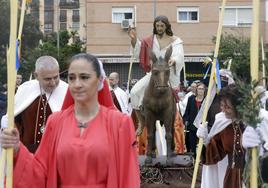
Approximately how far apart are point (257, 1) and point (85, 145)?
4.98ft

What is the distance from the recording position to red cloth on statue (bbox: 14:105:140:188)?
452 centimetres

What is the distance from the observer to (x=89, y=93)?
4.56 metres

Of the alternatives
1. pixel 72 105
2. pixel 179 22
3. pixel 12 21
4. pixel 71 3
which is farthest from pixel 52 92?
pixel 71 3

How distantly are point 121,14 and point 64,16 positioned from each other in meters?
52.1

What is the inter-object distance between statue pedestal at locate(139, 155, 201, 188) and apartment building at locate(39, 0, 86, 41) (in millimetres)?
64426

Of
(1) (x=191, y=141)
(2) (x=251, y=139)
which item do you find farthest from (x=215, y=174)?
(1) (x=191, y=141)

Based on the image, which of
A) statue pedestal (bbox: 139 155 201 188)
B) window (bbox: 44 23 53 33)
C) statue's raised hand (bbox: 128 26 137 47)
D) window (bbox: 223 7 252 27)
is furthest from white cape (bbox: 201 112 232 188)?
window (bbox: 44 23 53 33)

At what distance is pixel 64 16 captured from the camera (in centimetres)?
8288

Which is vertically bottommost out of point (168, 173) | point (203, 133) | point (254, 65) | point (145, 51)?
point (168, 173)

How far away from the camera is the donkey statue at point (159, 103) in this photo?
9.41m

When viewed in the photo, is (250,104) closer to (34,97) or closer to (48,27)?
(34,97)

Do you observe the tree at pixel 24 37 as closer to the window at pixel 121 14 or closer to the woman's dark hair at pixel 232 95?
the window at pixel 121 14

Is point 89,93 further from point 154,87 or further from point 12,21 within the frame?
point 154,87

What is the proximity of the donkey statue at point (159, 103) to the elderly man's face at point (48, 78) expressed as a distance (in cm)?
242
